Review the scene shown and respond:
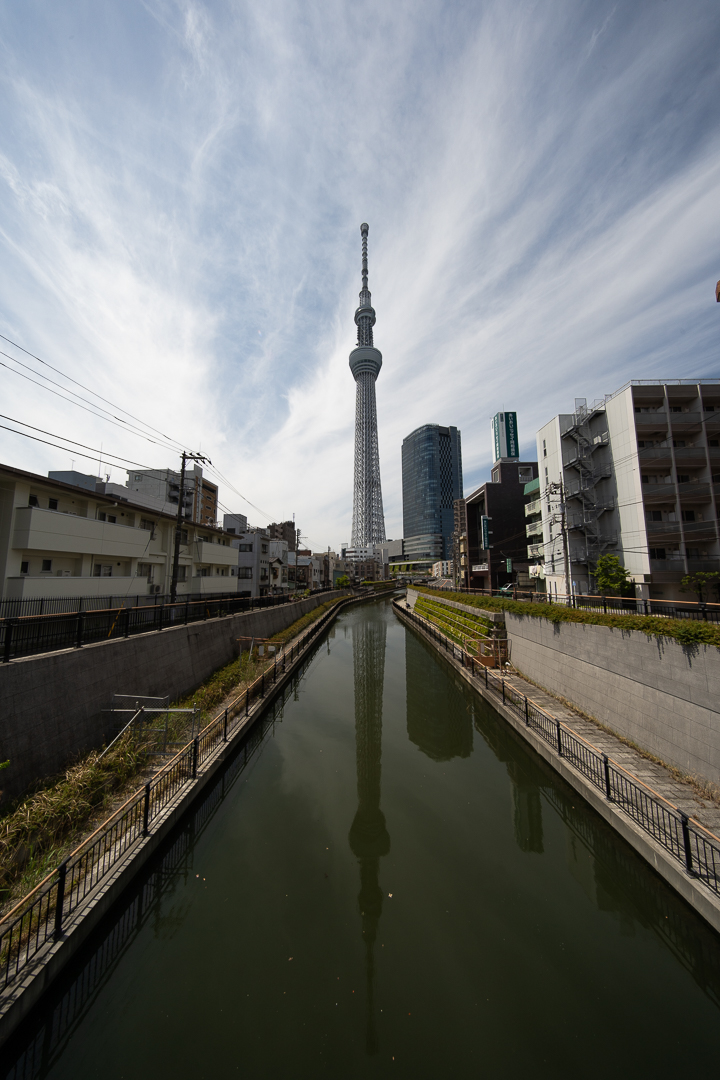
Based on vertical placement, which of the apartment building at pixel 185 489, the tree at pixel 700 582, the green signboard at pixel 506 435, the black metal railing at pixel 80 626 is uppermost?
the green signboard at pixel 506 435

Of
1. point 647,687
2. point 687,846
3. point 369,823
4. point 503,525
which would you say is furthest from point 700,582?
point 503,525

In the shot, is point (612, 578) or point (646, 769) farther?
point (612, 578)

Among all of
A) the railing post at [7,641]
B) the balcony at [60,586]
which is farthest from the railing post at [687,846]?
the balcony at [60,586]

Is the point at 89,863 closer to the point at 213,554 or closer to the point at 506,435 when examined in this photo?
the point at 213,554

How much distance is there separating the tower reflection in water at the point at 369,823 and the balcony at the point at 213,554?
48.5ft

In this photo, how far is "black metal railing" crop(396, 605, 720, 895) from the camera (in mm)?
5891

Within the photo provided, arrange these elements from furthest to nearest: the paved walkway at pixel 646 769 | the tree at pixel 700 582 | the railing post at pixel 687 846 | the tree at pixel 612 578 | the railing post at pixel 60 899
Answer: the tree at pixel 612 578 → the tree at pixel 700 582 → the paved walkway at pixel 646 769 → the railing post at pixel 687 846 → the railing post at pixel 60 899

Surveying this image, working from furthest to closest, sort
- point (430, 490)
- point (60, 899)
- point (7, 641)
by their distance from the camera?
1. point (430, 490)
2. point (7, 641)
3. point (60, 899)

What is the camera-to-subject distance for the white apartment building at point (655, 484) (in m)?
21.8

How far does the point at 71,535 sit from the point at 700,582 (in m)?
29.3

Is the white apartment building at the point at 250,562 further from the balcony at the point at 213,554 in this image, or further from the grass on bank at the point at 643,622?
the grass on bank at the point at 643,622

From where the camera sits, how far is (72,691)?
9094 mm

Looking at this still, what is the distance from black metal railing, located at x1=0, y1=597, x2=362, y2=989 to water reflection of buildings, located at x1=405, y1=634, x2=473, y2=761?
269 inches

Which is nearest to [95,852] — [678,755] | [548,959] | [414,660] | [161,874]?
[161,874]
